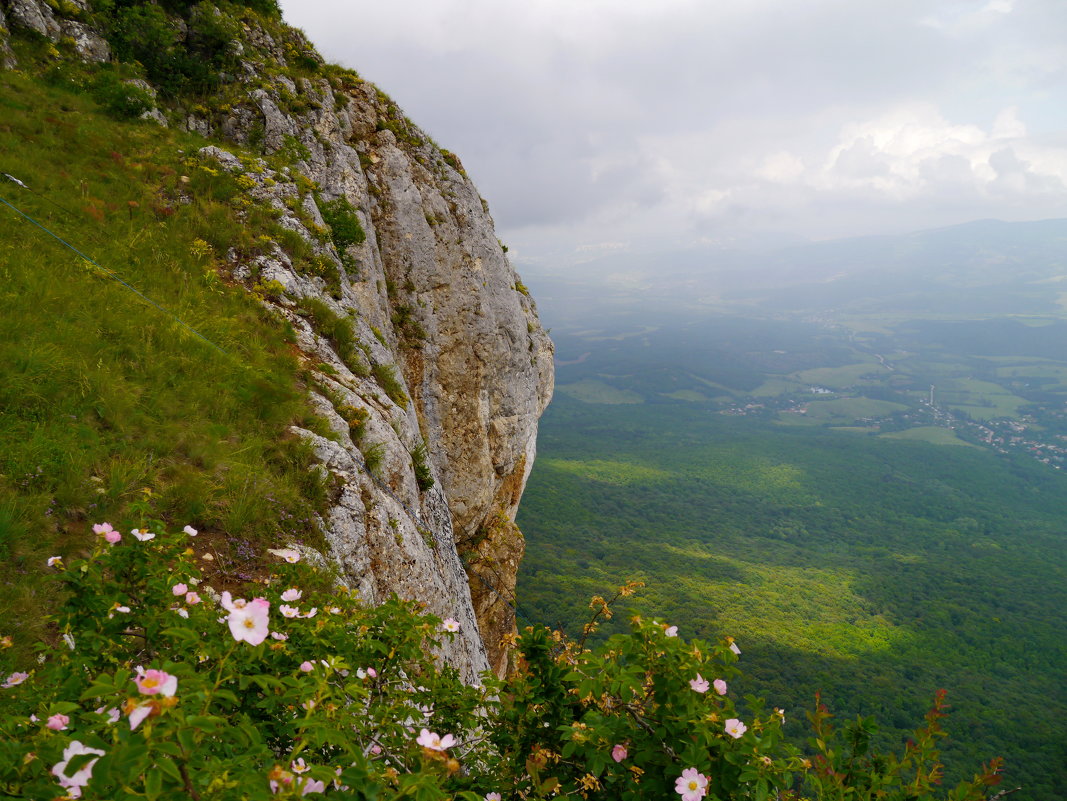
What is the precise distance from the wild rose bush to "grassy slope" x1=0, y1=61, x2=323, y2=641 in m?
1.56

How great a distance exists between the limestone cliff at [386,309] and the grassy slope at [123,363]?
68cm

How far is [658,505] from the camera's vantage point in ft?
347

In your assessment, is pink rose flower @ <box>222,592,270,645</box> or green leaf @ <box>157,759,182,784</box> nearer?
green leaf @ <box>157,759,182,784</box>

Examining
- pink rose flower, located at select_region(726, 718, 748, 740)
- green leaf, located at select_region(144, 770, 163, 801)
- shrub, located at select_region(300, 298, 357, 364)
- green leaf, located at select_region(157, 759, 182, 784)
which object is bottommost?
pink rose flower, located at select_region(726, 718, 748, 740)

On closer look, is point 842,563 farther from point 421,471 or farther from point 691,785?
point 691,785

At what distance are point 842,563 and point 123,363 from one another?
110m

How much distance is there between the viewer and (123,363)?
6.73m

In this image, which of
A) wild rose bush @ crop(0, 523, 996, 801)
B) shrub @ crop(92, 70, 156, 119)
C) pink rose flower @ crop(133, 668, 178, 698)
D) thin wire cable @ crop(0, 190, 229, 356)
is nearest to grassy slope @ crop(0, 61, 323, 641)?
thin wire cable @ crop(0, 190, 229, 356)

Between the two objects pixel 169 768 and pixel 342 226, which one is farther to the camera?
pixel 342 226

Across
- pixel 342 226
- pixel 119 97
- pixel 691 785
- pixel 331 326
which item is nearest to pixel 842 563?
pixel 342 226

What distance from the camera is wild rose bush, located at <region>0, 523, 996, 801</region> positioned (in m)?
1.84

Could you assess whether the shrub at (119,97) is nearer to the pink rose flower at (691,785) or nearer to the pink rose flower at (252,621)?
the pink rose flower at (252,621)

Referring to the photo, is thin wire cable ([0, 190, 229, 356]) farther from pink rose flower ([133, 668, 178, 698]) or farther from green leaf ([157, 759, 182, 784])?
green leaf ([157, 759, 182, 784])

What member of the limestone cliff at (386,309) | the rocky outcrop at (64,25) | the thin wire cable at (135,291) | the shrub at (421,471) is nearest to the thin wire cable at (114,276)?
the thin wire cable at (135,291)
